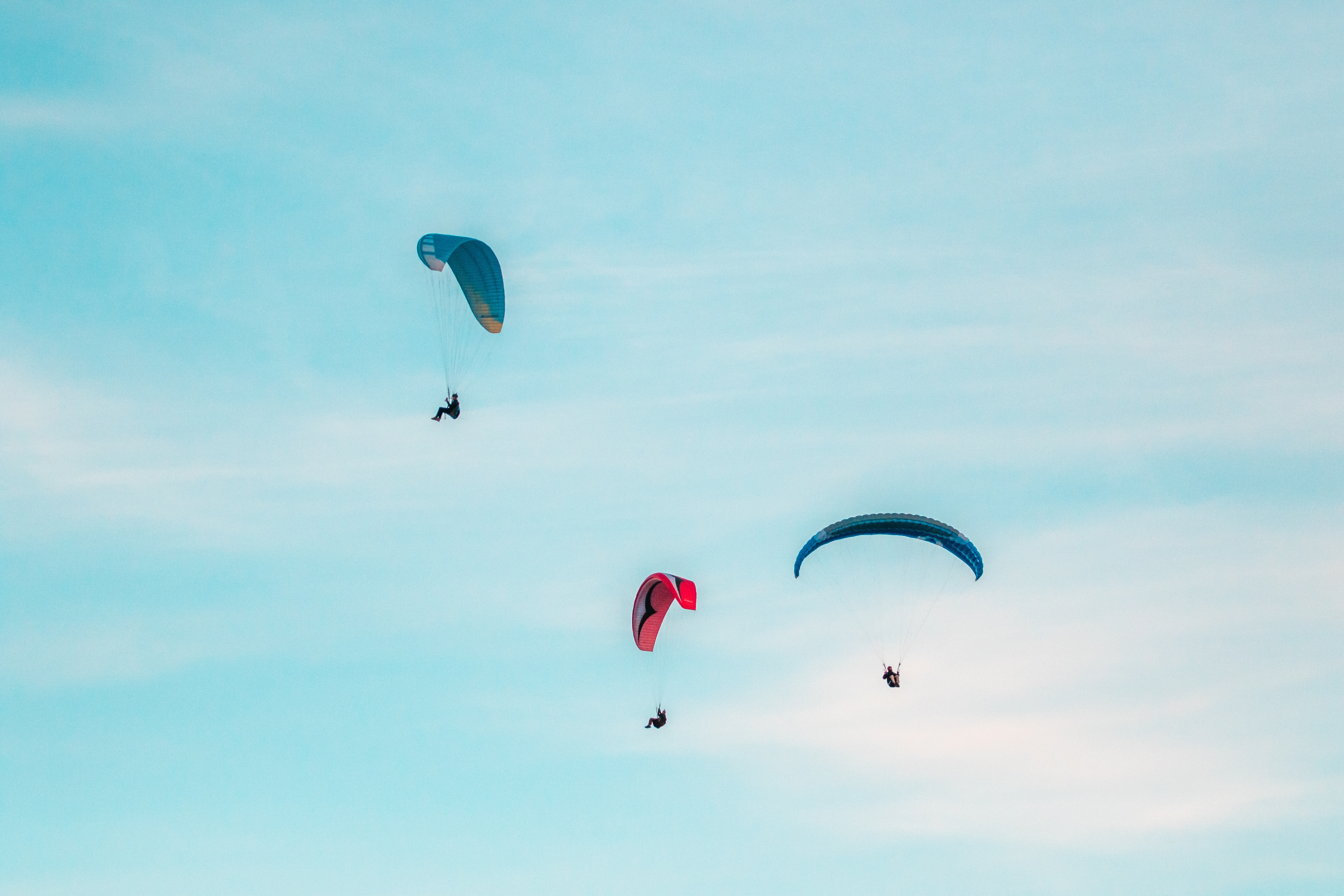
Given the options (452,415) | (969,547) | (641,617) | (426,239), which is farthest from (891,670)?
(426,239)

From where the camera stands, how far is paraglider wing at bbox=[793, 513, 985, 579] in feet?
160

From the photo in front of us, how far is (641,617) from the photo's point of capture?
53.7 metres

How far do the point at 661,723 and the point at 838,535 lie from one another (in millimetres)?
8675

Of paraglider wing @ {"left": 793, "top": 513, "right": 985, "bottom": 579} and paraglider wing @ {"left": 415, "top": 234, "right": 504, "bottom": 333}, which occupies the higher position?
paraglider wing @ {"left": 415, "top": 234, "right": 504, "bottom": 333}

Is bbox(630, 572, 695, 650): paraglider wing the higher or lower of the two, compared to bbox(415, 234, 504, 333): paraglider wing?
lower

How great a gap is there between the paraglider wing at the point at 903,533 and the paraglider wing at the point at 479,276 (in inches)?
510

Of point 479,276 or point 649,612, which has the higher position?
point 479,276

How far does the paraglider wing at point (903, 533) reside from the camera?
48781mm

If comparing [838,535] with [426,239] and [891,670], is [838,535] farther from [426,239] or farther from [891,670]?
[426,239]

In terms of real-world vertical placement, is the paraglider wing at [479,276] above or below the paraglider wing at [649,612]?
above

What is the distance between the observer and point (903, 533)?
163 feet

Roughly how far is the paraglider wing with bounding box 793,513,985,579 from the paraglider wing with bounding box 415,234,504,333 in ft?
42.5

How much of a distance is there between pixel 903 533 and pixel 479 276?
16583 millimetres

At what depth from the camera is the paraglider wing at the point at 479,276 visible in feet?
165
